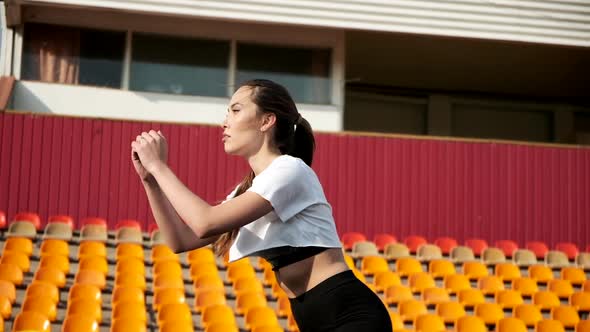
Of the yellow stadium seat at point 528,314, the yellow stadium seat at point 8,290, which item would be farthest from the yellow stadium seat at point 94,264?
the yellow stadium seat at point 528,314

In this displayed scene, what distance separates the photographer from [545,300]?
9922 millimetres

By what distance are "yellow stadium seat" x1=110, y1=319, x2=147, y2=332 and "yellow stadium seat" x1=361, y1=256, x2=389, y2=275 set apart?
314cm

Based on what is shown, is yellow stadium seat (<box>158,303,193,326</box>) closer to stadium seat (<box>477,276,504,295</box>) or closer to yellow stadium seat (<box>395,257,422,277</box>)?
yellow stadium seat (<box>395,257,422,277</box>)

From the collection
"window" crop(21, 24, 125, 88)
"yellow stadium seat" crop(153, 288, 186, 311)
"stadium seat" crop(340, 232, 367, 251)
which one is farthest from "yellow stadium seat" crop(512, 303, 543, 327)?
"window" crop(21, 24, 125, 88)

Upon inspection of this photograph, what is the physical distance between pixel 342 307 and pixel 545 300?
7822 millimetres

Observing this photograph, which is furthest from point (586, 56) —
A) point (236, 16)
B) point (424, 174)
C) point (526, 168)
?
point (236, 16)

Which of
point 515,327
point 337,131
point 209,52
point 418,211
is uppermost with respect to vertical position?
point 209,52

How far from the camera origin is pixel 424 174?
40.3 feet

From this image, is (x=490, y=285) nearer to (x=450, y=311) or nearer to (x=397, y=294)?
(x=450, y=311)

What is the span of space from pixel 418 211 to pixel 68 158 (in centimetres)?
443

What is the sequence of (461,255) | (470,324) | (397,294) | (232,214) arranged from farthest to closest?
(461,255) < (397,294) < (470,324) < (232,214)

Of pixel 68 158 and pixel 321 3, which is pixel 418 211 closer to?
pixel 321 3

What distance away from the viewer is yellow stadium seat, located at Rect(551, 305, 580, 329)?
9586mm

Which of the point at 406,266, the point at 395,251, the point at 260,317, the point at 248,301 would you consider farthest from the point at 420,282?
the point at 260,317
